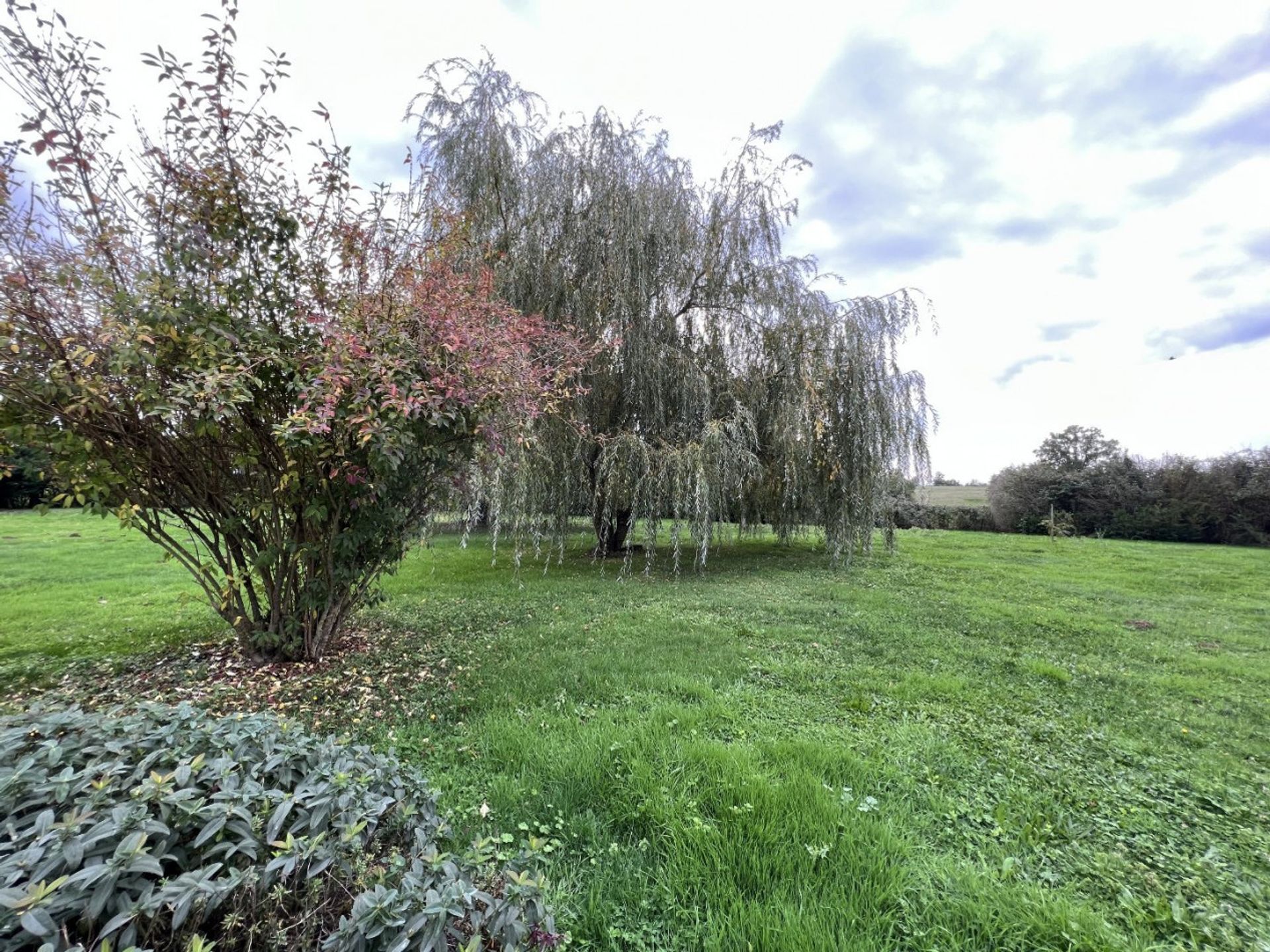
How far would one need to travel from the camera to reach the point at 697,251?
855 centimetres

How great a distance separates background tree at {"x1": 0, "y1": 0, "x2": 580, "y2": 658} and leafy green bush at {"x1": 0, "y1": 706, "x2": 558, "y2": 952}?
1839mm

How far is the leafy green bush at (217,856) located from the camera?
964 mm

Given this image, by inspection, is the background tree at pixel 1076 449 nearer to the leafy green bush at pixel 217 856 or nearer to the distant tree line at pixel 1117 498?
the distant tree line at pixel 1117 498

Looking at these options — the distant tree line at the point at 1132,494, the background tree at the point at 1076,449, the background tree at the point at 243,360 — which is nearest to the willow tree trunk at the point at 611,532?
the background tree at the point at 243,360

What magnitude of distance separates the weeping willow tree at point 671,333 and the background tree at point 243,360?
264 cm

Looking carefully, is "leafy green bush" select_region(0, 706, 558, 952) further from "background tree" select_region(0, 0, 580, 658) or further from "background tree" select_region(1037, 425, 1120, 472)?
"background tree" select_region(1037, 425, 1120, 472)

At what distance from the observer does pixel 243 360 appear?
3.05 m

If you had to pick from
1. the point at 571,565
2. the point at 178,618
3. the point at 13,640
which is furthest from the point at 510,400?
→ the point at 571,565

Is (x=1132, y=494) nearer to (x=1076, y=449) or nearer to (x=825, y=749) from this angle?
(x=1076, y=449)

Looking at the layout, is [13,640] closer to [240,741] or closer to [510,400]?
[510,400]

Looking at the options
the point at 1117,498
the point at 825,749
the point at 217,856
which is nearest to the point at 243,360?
the point at 217,856

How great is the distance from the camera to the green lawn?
175cm

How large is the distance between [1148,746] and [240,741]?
14.4ft

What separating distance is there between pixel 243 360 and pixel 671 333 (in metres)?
6.22
